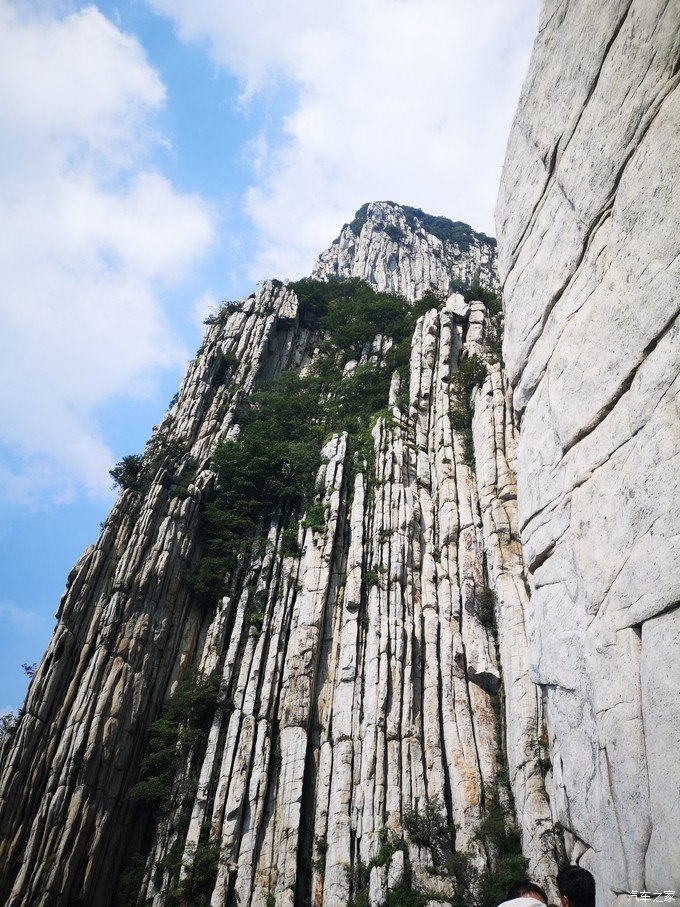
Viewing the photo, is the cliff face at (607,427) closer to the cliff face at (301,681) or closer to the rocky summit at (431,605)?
the rocky summit at (431,605)

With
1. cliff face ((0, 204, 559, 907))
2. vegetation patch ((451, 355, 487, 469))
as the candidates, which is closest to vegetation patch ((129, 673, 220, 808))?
cliff face ((0, 204, 559, 907))

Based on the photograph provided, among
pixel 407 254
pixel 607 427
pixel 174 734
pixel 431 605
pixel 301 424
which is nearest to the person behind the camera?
pixel 607 427

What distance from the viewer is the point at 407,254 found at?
89250 mm

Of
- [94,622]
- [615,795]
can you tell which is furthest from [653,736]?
[94,622]

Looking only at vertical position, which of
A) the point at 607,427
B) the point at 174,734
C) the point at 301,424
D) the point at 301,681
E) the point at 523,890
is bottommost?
the point at 523,890

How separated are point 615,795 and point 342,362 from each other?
1691 inches

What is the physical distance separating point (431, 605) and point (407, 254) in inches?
2927

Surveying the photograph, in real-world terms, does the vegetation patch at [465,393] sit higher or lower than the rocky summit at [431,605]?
higher

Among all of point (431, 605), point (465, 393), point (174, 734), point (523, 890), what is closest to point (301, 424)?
point (465, 393)

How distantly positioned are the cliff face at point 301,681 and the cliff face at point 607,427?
7452 mm

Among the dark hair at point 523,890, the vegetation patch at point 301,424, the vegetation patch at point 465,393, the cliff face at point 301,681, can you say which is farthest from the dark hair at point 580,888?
the vegetation patch at point 465,393

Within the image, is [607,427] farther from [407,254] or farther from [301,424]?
[407,254]

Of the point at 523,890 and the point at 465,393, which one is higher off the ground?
the point at 465,393

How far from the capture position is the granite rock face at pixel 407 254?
271ft
